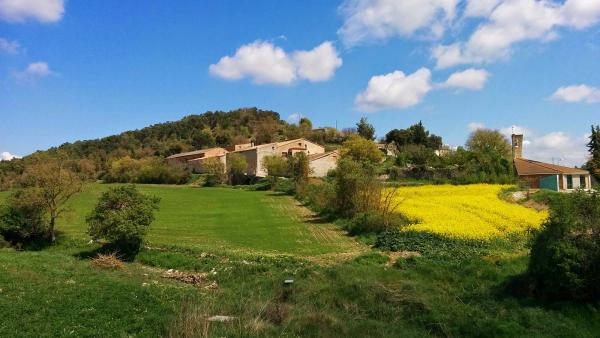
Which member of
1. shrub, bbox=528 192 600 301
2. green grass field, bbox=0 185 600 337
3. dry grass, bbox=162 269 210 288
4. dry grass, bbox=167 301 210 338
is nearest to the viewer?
dry grass, bbox=167 301 210 338

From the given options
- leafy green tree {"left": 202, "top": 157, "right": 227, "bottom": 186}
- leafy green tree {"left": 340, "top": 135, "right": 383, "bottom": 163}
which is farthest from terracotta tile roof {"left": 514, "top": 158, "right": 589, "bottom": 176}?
leafy green tree {"left": 202, "top": 157, "right": 227, "bottom": 186}

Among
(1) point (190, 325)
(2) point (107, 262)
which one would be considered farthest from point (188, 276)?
(1) point (190, 325)

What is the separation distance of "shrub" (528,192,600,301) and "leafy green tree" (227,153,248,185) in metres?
60.4

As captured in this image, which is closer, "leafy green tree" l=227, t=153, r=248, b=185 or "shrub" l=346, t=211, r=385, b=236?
"shrub" l=346, t=211, r=385, b=236

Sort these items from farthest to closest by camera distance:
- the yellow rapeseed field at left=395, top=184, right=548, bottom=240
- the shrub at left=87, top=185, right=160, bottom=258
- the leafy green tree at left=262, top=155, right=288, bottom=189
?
the leafy green tree at left=262, top=155, right=288, bottom=189 < the yellow rapeseed field at left=395, top=184, right=548, bottom=240 < the shrub at left=87, top=185, right=160, bottom=258

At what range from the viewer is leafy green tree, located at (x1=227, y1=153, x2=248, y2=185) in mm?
72312

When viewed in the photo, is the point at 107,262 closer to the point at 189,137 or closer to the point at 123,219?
the point at 123,219

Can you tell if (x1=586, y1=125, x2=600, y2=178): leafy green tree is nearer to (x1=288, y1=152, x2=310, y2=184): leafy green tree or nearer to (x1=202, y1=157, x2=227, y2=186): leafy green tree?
(x1=288, y1=152, x2=310, y2=184): leafy green tree

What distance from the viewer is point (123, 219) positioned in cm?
2131

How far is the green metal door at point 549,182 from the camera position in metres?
53.3

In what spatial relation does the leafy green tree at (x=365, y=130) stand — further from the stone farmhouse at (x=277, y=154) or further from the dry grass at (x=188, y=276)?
the dry grass at (x=188, y=276)

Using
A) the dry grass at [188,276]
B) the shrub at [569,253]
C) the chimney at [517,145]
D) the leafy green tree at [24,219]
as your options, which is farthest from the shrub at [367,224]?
the chimney at [517,145]

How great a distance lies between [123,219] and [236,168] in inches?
2019

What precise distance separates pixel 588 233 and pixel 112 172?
84244 millimetres
